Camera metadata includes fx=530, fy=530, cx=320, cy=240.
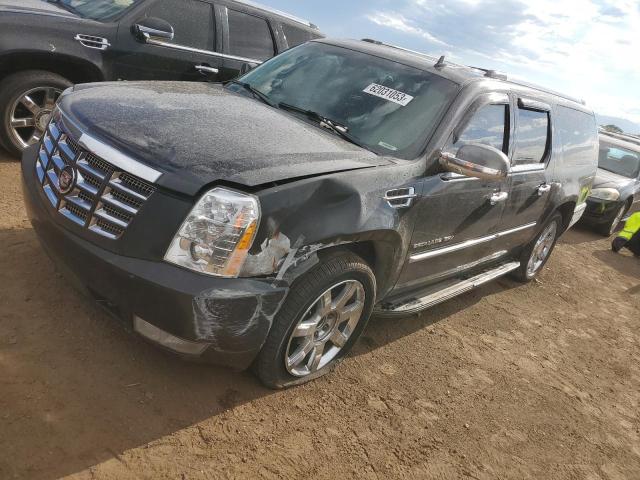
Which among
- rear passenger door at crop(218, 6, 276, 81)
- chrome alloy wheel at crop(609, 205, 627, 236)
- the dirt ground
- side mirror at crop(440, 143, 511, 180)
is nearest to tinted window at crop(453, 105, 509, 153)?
side mirror at crop(440, 143, 511, 180)

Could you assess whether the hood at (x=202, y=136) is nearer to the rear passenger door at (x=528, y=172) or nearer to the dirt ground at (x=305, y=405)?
the dirt ground at (x=305, y=405)

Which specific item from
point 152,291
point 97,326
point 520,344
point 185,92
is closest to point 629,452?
point 520,344

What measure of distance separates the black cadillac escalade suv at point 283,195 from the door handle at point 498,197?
19 mm

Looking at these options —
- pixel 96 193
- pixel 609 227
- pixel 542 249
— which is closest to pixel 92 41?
pixel 96 193

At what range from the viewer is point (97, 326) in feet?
9.64

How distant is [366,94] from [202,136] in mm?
1287

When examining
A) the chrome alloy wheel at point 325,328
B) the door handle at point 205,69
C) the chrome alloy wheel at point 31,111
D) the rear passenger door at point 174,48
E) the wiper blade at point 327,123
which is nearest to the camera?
the chrome alloy wheel at point 325,328

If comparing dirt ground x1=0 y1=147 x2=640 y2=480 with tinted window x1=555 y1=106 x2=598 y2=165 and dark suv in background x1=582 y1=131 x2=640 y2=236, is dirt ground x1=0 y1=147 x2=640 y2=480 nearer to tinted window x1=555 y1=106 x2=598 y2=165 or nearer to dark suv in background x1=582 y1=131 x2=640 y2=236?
tinted window x1=555 y1=106 x2=598 y2=165

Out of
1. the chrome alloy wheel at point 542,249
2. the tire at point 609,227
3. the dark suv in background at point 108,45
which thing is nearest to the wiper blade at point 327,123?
the dark suv in background at point 108,45

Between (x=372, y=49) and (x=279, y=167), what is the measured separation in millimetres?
1864

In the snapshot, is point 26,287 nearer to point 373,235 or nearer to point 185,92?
point 185,92

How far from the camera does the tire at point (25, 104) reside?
4.49 m

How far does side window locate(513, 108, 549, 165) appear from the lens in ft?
13.4

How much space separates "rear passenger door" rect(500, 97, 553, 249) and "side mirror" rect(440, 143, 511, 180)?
1.03 metres
